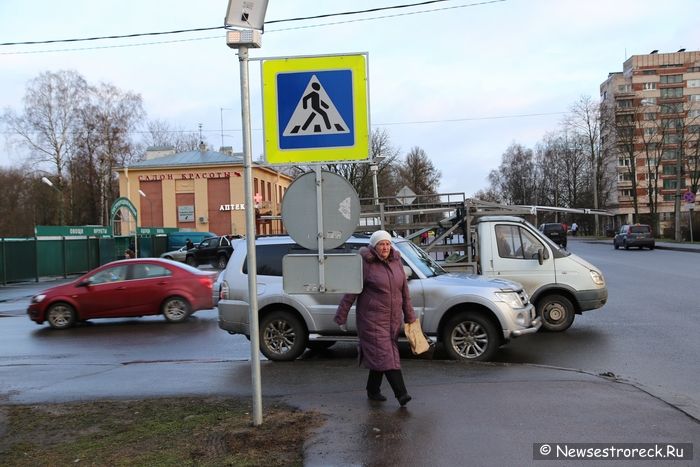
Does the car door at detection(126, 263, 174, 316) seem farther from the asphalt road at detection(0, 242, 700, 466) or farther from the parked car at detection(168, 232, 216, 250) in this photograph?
the parked car at detection(168, 232, 216, 250)

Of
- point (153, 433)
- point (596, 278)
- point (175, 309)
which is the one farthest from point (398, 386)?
point (175, 309)

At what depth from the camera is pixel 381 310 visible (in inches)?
230

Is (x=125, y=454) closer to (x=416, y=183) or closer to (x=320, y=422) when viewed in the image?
(x=320, y=422)

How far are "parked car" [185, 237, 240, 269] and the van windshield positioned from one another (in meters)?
27.4

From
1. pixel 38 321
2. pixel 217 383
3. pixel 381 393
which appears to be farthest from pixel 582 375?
pixel 38 321

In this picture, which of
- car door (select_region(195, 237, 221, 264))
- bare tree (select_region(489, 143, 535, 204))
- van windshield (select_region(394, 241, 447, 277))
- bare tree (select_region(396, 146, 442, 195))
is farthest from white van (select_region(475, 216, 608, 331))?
bare tree (select_region(489, 143, 535, 204))

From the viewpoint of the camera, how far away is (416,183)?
88188 mm

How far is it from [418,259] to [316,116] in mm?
4295

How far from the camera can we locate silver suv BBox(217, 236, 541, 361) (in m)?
8.52

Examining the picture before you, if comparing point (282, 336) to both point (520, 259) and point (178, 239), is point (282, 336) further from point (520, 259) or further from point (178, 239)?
point (178, 239)

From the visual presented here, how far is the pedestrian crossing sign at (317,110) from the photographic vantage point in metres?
5.50

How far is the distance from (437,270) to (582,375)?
290 cm

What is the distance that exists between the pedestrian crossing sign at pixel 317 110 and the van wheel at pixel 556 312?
6997 millimetres

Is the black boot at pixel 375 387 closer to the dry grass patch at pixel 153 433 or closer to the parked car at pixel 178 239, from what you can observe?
the dry grass patch at pixel 153 433
